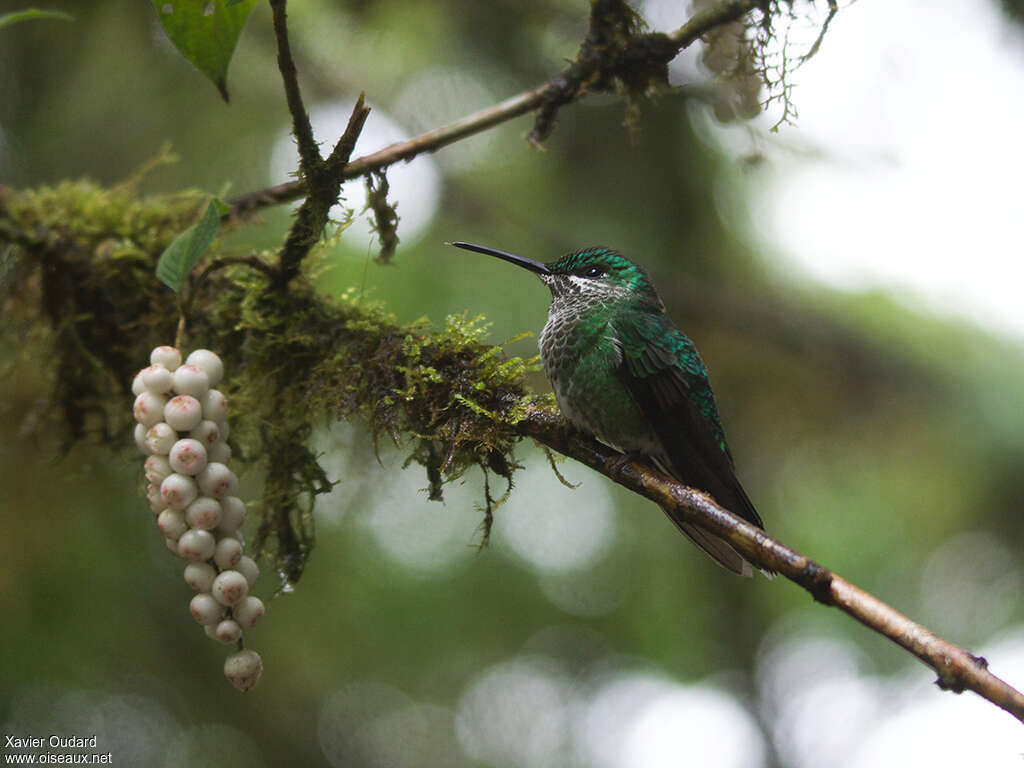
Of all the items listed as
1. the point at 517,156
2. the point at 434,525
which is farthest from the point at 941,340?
the point at 434,525

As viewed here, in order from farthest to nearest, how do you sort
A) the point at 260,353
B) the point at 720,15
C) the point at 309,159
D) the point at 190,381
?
the point at 260,353 < the point at 720,15 < the point at 309,159 < the point at 190,381

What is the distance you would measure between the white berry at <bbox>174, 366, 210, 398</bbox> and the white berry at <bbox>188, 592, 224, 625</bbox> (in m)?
0.40

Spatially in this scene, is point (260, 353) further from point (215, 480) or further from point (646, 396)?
point (646, 396)

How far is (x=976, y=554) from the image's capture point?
173 inches

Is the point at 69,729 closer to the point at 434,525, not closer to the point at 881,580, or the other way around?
the point at 434,525

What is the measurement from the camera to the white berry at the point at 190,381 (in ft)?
5.48

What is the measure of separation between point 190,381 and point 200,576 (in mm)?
380

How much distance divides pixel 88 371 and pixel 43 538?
5.64 feet

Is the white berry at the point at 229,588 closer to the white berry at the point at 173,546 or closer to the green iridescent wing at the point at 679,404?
the white berry at the point at 173,546

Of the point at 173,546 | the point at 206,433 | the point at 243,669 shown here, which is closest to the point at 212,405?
the point at 206,433

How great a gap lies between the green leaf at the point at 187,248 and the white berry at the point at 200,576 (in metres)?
0.68

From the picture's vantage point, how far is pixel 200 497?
1.62m

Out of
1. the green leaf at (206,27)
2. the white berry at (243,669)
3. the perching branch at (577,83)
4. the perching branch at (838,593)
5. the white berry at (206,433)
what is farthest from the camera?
the perching branch at (577,83)

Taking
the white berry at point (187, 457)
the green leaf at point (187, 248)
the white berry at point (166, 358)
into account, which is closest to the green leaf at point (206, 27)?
the green leaf at point (187, 248)
